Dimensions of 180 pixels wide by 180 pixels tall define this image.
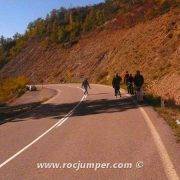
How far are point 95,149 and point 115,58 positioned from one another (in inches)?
2210

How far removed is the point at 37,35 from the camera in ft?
390

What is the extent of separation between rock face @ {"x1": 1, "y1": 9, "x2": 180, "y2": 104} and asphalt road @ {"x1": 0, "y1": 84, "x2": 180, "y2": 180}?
11.3m

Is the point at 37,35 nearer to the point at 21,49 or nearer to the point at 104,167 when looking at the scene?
the point at 21,49

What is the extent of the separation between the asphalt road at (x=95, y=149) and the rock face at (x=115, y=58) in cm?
1134

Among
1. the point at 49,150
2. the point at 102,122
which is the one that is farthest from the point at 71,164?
the point at 102,122

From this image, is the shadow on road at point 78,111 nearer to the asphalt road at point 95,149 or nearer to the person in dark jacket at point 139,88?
the person in dark jacket at point 139,88

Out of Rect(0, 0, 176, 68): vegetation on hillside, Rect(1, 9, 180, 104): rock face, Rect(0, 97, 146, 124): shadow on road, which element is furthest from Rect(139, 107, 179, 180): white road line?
Rect(0, 0, 176, 68): vegetation on hillside

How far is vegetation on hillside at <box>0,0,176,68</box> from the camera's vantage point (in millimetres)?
76125

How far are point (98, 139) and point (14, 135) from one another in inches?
166

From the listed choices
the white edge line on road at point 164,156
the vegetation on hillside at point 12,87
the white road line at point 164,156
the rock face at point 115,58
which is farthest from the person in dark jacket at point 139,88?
the vegetation on hillside at point 12,87

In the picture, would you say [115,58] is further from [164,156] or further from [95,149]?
[164,156]

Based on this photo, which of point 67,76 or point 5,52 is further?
point 5,52

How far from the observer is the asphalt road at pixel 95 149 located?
954cm

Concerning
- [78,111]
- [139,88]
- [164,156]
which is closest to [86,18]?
[139,88]
